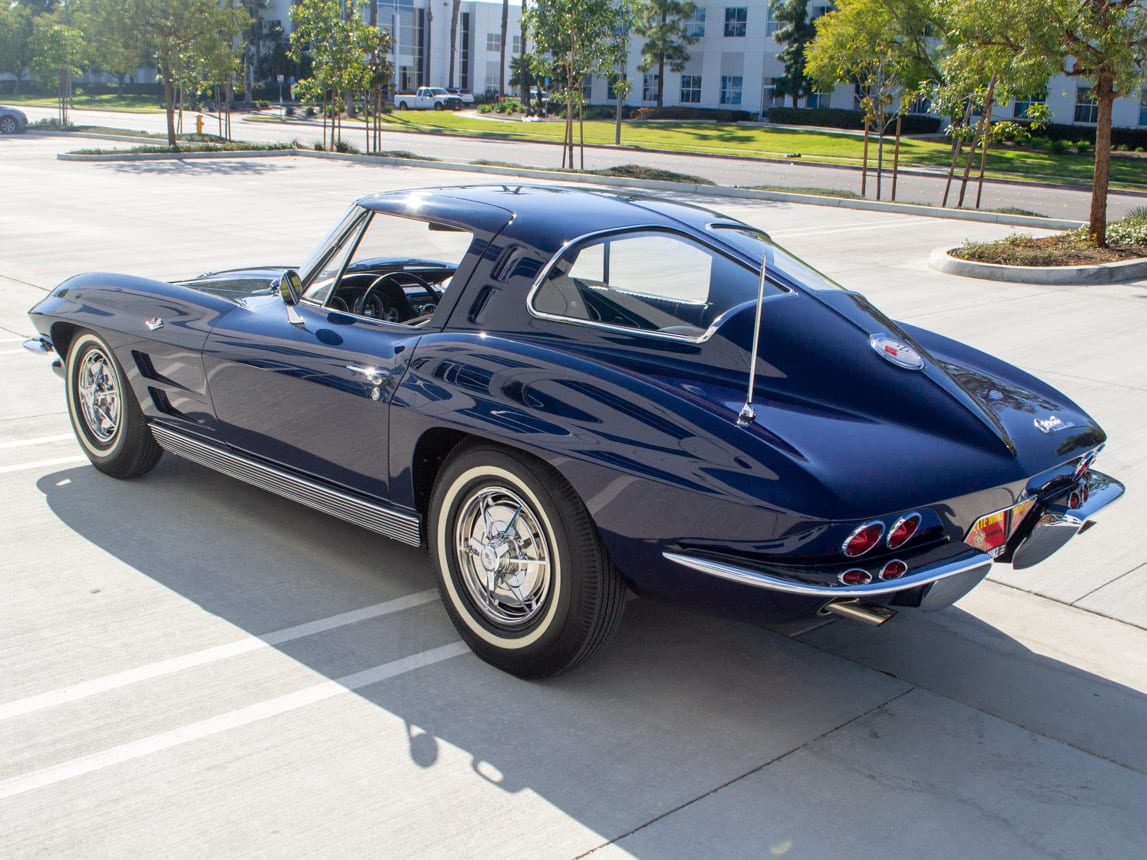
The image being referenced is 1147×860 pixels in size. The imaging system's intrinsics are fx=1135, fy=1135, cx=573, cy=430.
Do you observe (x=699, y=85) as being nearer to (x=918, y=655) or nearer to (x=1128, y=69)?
(x=1128, y=69)

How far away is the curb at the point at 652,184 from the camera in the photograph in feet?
63.7

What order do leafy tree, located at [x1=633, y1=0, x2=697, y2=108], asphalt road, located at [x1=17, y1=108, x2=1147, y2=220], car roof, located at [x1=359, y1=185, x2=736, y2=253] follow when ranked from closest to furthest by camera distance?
1. car roof, located at [x1=359, y1=185, x2=736, y2=253]
2. asphalt road, located at [x1=17, y1=108, x2=1147, y2=220]
3. leafy tree, located at [x1=633, y1=0, x2=697, y2=108]

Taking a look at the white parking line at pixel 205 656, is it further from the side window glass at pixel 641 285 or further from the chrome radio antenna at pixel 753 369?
the chrome radio antenna at pixel 753 369

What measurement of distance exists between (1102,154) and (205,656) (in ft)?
46.5

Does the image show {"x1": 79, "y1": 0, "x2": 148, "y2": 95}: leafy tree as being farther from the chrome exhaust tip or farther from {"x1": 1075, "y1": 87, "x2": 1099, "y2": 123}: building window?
{"x1": 1075, "y1": 87, "x2": 1099, "y2": 123}: building window

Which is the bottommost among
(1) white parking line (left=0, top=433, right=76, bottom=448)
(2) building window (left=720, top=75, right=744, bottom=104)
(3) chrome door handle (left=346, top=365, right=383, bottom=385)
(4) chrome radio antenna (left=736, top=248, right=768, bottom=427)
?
(1) white parking line (left=0, top=433, right=76, bottom=448)

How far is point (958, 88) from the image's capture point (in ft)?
61.2

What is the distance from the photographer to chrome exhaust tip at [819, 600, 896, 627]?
3223 mm

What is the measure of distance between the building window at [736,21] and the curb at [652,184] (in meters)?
43.9

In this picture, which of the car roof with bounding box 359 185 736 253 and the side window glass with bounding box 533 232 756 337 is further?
the car roof with bounding box 359 185 736 253

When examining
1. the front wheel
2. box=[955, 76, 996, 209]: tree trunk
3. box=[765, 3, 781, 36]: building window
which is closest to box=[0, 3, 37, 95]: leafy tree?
box=[765, 3, 781, 36]: building window

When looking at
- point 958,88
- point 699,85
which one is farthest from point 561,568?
point 699,85

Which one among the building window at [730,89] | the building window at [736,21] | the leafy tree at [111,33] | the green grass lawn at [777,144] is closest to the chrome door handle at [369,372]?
the leafy tree at [111,33]

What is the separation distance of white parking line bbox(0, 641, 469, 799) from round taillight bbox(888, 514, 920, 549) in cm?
156
